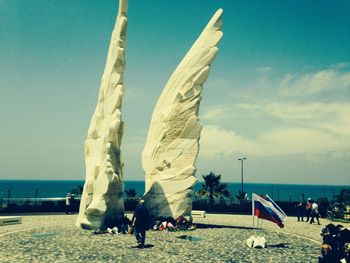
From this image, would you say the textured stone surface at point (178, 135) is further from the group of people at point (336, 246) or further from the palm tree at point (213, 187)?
the palm tree at point (213, 187)

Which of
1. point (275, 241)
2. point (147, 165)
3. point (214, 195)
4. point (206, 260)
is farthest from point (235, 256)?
point (214, 195)

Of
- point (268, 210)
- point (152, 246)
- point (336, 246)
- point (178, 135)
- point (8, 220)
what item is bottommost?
point (152, 246)

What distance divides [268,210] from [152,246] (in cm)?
544

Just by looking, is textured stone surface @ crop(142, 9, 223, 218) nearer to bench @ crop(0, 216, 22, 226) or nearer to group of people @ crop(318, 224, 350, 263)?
bench @ crop(0, 216, 22, 226)

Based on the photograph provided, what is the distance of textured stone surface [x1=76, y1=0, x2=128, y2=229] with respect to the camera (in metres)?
17.0

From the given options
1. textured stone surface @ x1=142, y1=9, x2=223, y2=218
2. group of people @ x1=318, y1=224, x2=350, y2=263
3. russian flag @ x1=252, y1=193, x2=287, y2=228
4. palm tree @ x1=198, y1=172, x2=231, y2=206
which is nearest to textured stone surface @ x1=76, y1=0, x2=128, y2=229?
textured stone surface @ x1=142, y1=9, x2=223, y2=218

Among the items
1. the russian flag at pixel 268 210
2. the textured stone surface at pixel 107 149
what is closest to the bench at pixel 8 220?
the textured stone surface at pixel 107 149

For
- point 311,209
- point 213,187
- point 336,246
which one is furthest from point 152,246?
point 213,187

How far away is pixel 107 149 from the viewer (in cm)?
1725

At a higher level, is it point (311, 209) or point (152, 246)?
point (311, 209)

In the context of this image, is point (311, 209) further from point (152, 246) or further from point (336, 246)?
point (336, 246)

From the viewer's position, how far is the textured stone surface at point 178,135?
19375 millimetres

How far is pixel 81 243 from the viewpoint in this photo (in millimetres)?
14062

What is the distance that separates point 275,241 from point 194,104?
8.78m
